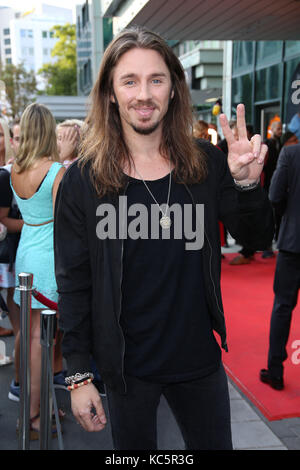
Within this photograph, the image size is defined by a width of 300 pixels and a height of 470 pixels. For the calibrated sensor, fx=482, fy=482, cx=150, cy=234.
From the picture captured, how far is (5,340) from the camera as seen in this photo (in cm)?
479

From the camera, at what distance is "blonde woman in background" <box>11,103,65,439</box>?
9.91 feet

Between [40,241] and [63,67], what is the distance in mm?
54849

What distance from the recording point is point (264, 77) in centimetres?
1265

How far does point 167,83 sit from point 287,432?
7.77 feet

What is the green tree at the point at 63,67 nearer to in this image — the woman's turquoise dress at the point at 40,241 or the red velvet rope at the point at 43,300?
the woman's turquoise dress at the point at 40,241

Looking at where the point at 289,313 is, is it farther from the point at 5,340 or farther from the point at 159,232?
the point at 5,340

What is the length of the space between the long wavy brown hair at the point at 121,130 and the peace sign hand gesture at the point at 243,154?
14 cm

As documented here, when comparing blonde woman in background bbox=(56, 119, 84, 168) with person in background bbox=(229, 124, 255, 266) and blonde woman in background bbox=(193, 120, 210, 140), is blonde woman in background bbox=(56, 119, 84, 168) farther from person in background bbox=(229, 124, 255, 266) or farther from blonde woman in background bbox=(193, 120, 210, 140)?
person in background bbox=(229, 124, 255, 266)

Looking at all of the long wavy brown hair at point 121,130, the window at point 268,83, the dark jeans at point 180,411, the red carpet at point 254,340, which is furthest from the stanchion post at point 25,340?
the window at point 268,83

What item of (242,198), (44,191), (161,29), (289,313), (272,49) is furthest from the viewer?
(272,49)

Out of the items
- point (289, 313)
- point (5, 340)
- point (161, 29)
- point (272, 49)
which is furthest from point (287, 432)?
point (272, 49)

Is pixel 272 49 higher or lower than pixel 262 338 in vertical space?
higher

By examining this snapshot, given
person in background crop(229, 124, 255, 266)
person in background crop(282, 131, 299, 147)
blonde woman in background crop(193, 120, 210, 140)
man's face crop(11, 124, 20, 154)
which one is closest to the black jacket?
person in background crop(282, 131, 299, 147)

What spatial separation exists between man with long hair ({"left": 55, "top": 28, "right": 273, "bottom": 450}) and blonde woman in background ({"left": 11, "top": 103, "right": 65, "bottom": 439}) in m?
1.34
